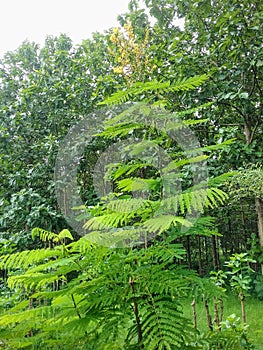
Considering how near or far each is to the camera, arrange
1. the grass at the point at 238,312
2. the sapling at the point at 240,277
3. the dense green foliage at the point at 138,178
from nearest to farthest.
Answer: the dense green foliage at the point at 138,178, the sapling at the point at 240,277, the grass at the point at 238,312

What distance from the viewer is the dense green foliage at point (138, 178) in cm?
129

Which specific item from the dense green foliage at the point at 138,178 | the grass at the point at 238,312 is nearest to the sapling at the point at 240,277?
the dense green foliage at the point at 138,178

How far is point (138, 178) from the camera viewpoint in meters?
1.51

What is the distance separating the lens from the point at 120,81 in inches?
200

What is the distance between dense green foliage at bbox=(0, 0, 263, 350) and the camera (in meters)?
1.29

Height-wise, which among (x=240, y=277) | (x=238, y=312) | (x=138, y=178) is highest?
(x=138, y=178)

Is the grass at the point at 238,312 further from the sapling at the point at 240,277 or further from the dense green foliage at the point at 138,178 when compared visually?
the sapling at the point at 240,277

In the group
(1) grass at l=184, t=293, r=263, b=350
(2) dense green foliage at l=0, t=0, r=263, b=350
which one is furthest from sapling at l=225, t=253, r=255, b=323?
(1) grass at l=184, t=293, r=263, b=350

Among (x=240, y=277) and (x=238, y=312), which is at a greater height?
(x=240, y=277)

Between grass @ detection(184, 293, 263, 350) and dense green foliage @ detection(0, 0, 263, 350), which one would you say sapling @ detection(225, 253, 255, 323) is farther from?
grass @ detection(184, 293, 263, 350)

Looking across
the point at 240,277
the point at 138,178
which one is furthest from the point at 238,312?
the point at 138,178

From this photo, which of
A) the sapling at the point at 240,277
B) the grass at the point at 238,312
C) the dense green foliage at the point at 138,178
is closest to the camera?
the dense green foliage at the point at 138,178

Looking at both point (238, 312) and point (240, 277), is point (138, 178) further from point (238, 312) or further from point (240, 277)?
point (238, 312)

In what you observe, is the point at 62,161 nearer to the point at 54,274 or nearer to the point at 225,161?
the point at 225,161
